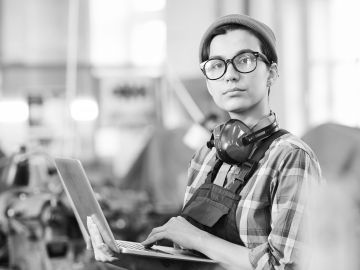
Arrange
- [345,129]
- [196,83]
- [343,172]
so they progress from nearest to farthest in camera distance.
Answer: [343,172] → [345,129] → [196,83]

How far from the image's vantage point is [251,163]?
120 cm

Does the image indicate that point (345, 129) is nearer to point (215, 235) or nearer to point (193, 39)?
point (215, 235)

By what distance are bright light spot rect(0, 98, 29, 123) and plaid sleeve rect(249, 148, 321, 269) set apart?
22.9 ft

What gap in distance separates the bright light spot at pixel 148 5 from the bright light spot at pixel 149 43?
0.56 ft

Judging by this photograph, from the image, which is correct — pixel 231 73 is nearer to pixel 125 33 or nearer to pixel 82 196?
pixel 82 196

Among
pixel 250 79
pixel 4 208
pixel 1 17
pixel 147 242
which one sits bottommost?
pixel 4 208

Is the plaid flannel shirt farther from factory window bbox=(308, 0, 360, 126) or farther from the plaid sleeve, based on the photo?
factory window bbox=(308, 0, 360, 126)

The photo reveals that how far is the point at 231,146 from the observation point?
121cm

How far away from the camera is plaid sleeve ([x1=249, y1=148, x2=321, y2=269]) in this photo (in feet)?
3.61

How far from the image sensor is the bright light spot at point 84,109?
Result: 793 centimetres

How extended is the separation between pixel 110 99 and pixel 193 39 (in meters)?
1.21

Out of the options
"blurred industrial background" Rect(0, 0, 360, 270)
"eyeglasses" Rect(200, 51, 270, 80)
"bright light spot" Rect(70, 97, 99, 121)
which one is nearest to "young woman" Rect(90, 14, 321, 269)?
"eyeglasses" Rect(200, 51, 270, 80)

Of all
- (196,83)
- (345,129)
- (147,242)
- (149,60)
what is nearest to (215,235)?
(147,242)

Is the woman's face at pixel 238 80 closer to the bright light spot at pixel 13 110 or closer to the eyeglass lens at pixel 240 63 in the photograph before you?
the eyeglass lens at pixel 240 63
